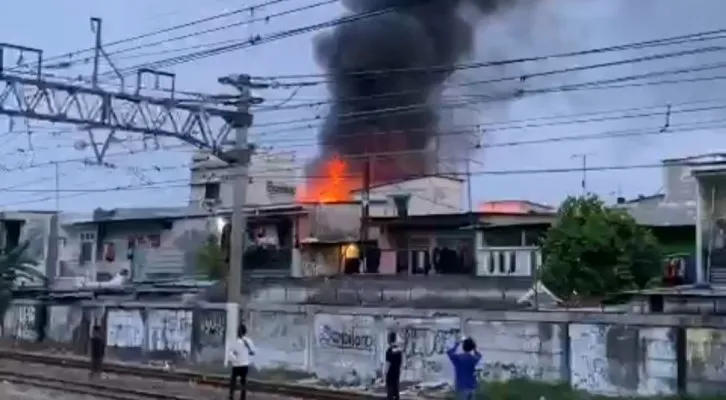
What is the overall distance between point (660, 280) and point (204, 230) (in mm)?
23419

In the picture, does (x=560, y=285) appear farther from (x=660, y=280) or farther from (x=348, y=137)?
(x=348, y=137)

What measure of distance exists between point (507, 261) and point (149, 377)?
1841cm

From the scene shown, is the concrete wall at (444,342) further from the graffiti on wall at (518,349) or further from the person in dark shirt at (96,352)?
the person in dark shirt at (96,352)

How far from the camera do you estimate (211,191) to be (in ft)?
206

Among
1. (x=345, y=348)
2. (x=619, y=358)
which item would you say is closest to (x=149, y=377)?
(x=345, y=348)

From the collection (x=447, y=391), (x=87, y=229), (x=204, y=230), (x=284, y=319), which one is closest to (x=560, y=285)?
(x=284, y=319)

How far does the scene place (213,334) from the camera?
116 ft

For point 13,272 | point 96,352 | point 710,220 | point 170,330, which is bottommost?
point 96,352

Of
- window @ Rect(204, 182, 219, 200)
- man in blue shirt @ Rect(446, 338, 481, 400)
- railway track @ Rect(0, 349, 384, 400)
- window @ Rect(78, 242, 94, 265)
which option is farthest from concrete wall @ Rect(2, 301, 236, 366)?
window @ Rect(204, 182, 219, 200)

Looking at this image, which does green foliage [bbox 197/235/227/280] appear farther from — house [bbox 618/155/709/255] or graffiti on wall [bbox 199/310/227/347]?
house [bbox 618/155/709/255]

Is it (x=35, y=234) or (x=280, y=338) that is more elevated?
(x=35, y=234)

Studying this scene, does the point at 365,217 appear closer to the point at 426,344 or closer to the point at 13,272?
the point at 13,272

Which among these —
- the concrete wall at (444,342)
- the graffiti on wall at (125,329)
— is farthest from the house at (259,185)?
the concrete wall at (444,342)

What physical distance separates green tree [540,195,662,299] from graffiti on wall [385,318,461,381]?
1303cm
